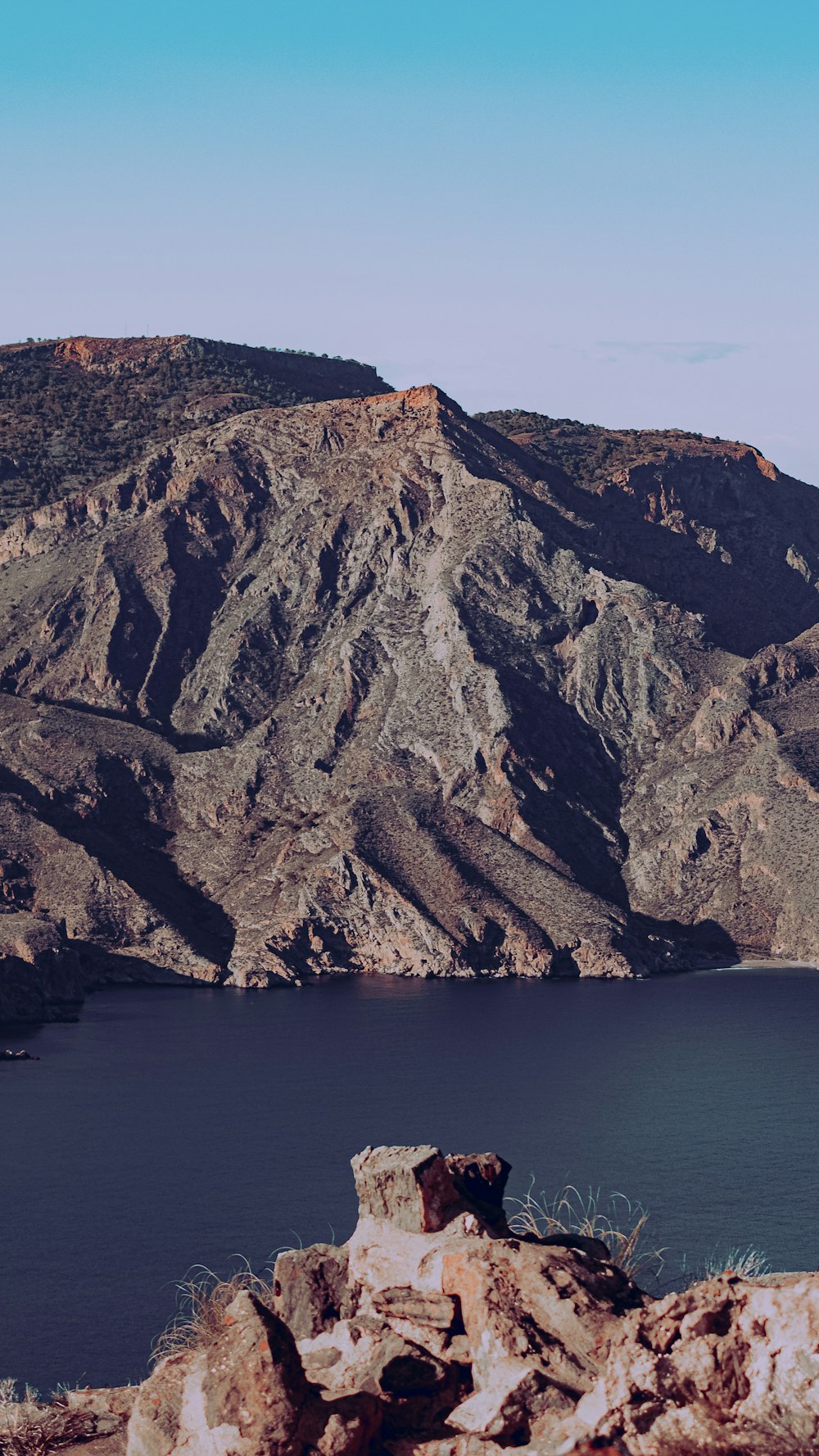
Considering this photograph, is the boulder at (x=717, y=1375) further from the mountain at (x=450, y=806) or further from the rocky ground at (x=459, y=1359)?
the mountain at (x=450, y=806)

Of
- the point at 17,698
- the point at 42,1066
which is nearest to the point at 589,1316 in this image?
the point at 42,1066

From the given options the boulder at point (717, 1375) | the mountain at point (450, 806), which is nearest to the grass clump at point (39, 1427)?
the boulder at point (717, 1375)

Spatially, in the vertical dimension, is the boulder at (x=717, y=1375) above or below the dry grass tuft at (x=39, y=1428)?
above

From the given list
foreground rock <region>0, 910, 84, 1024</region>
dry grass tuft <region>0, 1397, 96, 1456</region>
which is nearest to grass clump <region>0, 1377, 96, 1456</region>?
dry grass tuft <region>0, 1397, 96, 1456</region>

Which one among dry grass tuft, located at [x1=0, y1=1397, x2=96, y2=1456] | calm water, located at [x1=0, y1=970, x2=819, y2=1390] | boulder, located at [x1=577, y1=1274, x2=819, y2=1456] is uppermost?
boulder, located at [x1=577, y1=1274, x2=819, y2=1456]

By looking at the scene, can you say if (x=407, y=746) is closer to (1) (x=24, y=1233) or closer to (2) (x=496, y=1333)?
(1) (x=24, y=1233)

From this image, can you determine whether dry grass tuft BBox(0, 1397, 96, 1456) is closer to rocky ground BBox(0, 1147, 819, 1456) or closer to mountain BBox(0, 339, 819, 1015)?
rocky ground BBox(0, 1147, 819, 1456)

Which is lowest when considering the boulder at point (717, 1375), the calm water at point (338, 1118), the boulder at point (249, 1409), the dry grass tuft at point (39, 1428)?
the calm water at point (338, 1118)

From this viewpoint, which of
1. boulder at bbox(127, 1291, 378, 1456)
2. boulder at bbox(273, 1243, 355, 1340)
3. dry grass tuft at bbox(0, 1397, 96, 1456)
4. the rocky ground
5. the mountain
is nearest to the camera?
the rocky ground
